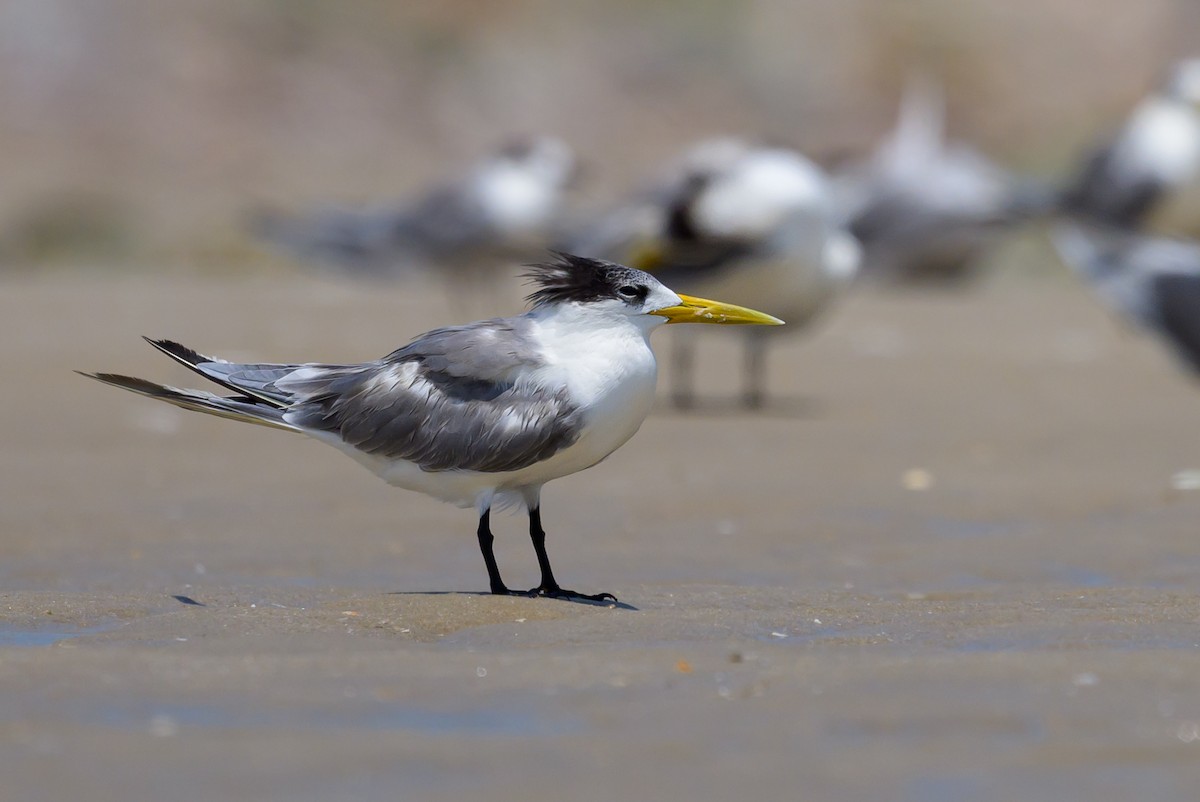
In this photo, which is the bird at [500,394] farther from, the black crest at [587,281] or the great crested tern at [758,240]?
the great crested tern at [758,240]

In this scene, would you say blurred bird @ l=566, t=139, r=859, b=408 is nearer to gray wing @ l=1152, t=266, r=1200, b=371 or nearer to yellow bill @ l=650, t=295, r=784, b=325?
gray wing @ l=1152, t=266, r=1200, b=371

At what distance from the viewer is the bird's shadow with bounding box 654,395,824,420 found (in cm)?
899

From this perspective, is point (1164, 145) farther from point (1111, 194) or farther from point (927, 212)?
point (927, 212)

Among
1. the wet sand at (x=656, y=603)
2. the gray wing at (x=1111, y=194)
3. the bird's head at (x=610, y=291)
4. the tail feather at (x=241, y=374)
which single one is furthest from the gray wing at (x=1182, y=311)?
the tail feather at (x=241, y=374)

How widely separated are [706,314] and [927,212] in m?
11.4

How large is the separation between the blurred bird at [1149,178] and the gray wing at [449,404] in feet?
27.2

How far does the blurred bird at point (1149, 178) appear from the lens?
1278 centimetres

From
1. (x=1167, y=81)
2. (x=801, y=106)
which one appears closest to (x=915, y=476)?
(x=1167, y=81)

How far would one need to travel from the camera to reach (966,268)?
1659 centimetres

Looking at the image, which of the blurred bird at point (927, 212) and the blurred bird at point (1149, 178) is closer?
the blurred bird at point (1149, 178)

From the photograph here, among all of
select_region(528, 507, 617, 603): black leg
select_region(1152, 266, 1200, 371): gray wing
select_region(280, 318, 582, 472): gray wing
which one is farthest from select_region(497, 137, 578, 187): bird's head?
select_region(528, 507, 617, 603): black leg

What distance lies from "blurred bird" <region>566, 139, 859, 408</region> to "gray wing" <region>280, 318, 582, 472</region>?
13.7 ft

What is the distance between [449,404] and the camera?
4.75 m

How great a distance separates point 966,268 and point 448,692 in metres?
13.8
